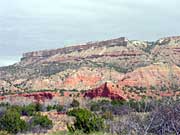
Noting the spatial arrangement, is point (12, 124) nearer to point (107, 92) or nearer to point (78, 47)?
point (107, 92)

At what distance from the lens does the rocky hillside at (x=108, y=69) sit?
91.2 meters

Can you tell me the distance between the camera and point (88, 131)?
1644 centimetres

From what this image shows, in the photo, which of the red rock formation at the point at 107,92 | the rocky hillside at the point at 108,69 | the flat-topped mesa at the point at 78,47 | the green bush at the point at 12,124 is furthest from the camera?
the flat-topped mesa at the point at 78,47

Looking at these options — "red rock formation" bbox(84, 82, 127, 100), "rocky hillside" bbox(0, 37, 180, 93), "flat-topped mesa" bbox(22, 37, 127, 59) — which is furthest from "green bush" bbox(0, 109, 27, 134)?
"flat-topped mesa" bbox(22, 37, 127, 59)

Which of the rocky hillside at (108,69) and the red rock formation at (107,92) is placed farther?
the rocky hillside at (108,69)

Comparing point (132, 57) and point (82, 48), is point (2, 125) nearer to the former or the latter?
point (132, 57)

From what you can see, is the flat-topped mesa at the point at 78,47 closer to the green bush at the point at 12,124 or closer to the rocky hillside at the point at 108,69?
the rocky hillside at the point at 108,69

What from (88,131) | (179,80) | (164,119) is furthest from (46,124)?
(179,80)

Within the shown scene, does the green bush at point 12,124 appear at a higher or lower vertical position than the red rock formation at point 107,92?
higher

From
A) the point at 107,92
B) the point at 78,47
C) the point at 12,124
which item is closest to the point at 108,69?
the point at 107,92

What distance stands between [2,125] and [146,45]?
357 ft

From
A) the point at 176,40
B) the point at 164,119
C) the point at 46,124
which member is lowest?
the point at 46,124

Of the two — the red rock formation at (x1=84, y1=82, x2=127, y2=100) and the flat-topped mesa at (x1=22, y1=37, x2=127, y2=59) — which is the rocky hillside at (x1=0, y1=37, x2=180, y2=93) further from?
the red rock formation at (x1=84, y1=82, x2=127, y2=100)

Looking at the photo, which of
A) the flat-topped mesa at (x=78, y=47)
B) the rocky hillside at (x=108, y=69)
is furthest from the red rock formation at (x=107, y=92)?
the flat-topped mesa at (x=78, y=47)
